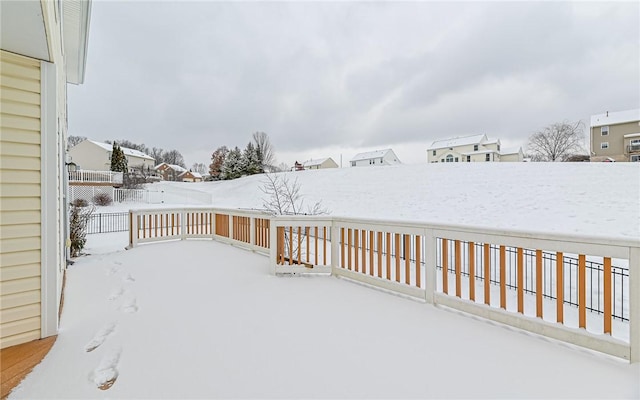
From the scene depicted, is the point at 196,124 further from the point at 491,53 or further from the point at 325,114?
the point at 491,53

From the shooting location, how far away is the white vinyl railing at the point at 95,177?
679 inches

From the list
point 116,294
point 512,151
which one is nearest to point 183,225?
point 116,294

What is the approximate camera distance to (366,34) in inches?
444

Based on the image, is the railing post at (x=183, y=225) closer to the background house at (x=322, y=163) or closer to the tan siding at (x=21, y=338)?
the tan siding at (x=21, y=338)

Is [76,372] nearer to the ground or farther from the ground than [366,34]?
nearer to the ground

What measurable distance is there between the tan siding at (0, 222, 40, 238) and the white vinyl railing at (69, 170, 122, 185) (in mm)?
18347

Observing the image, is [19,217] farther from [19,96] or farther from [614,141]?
[614,141]

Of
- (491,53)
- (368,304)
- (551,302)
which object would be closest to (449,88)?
(491,53)

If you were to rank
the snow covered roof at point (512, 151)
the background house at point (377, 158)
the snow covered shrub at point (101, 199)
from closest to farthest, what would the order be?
the snow covered shrub at point (101, 199), the snow covered roof at point (512, 151), the background house at point (377, 158)

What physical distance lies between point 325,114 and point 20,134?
77.1 feet

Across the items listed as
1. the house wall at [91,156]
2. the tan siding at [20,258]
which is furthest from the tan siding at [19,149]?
the house wall at [91,156]

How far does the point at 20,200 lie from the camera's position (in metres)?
2.50

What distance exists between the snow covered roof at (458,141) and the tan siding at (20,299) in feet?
132

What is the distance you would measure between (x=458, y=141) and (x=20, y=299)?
41.2 meters
